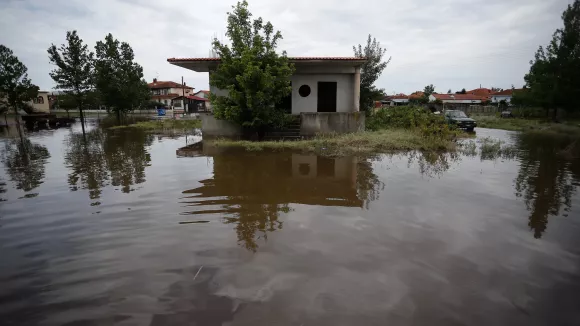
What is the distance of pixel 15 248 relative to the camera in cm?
407

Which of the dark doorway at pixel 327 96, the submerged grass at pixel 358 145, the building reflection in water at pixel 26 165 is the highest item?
the dark doorway at pixel 327 96

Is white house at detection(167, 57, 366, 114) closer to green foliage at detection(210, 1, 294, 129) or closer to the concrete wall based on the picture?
the concrete wall

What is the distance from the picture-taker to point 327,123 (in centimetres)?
1475

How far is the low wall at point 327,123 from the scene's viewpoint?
14594mm

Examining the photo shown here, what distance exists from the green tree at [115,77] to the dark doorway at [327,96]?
66.8 ft

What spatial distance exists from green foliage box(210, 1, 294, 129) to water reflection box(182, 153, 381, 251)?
13.9ft

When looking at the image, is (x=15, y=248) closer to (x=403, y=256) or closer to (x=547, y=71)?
(x=403, y=256)

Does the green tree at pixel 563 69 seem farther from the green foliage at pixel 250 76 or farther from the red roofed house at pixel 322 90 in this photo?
the green foliage at pixel 250 76

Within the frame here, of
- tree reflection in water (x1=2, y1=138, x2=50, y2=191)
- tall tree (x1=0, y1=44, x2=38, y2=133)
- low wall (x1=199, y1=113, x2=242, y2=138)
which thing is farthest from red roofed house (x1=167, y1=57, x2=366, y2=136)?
tall tree (x1=0, y1=44, x2=38, y2=133)

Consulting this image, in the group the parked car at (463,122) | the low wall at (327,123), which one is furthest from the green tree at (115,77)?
the parked car at (463,122)

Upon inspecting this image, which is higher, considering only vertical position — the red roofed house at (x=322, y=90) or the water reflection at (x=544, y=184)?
the red roofed house at (x=322, y=90)

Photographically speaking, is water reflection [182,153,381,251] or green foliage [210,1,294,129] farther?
green foliage [210,1,294,129]

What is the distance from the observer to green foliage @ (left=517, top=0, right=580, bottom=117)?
22.3 meters

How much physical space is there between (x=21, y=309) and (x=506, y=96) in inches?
2708
